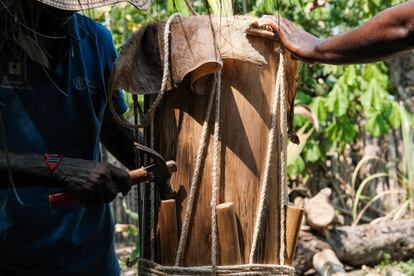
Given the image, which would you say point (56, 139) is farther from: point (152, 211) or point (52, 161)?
point (152, 211)

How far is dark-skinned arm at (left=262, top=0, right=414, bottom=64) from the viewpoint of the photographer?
223 centimetres

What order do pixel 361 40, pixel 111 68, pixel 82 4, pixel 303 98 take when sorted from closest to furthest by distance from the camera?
pixel 82 4 → pixel 361 40 → pixel 111 68 → pixel 303 98

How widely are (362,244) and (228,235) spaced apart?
430cm

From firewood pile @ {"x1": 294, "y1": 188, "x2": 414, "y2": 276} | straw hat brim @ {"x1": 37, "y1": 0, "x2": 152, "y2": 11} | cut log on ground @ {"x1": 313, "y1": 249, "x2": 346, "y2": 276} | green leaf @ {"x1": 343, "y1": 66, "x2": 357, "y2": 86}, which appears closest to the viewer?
straw hat brim @ {"x1": 37, "y1": 0, "x2": 152, "y2": 11}

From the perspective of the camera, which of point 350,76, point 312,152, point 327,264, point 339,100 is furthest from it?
point 312,152

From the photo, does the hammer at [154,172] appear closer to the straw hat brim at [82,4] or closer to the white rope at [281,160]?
the white rope at [281,160]

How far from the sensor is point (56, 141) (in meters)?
2.40

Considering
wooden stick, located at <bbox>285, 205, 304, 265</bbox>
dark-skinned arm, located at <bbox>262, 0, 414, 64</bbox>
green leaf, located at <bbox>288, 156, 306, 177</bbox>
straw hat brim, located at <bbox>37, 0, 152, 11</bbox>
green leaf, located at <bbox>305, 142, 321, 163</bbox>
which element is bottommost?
green leaf, located at <bbox>288, 156, 306, 177</bbox>

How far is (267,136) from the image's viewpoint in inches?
89.5

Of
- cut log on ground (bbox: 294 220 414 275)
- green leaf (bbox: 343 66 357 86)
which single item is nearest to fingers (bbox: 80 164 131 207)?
cut log on ground (bbox: 294 220 414 275)

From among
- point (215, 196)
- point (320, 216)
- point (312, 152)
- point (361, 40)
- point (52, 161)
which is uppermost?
point (361, 40)

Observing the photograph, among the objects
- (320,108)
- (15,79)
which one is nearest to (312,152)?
(320,108)

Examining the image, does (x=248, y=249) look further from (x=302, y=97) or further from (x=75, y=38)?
(x=302, y=97)

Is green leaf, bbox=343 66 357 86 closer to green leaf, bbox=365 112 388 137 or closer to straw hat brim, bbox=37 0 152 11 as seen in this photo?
green leaf, bbox=365 112 388 137
